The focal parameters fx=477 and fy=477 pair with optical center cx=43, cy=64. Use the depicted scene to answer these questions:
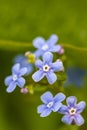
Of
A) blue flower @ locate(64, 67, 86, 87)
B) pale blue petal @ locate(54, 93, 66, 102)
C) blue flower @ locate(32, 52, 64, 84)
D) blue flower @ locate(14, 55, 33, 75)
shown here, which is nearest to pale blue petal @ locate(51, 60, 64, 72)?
blue flower @ locate(32, 52, 64, 84)

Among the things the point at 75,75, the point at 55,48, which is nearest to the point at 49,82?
the point at 55,48

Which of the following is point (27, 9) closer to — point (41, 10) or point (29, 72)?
point (41, 10)

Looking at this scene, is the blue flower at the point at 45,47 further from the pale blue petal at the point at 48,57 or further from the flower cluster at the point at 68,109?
the flower cluster at the point at 68,109

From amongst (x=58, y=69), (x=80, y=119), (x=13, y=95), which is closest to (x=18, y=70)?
Answer: (x=58, y=69)

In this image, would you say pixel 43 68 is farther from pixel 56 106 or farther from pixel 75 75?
pixel 75 75

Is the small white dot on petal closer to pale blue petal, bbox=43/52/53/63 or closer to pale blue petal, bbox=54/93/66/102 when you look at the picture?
pale blue petal, bbox=54/93/66/102

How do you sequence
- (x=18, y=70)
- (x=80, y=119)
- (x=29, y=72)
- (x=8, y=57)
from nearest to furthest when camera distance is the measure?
Answer: (x=80, y=119)
(x=18, y=70)
(x=29, y=72)
(x=8, y=57)
